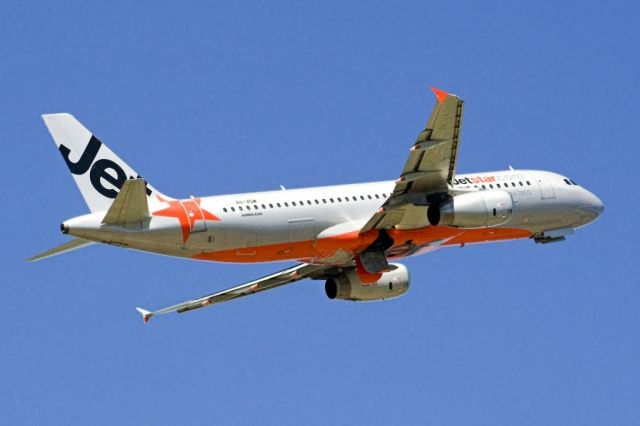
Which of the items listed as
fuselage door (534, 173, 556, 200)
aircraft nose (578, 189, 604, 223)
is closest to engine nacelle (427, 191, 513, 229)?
fuselage door (534, 173, 556, 200)

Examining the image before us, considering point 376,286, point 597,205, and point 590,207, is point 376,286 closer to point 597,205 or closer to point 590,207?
point 590,207

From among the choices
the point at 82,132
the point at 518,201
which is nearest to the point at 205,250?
the point at 82,132

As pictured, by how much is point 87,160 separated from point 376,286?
14704mm

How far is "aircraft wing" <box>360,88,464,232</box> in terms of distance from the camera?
56.3m

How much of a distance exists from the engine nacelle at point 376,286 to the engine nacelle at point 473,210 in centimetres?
560

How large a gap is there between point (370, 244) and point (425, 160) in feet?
19.2

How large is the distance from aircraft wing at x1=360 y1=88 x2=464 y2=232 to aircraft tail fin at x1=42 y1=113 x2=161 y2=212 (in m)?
9.80

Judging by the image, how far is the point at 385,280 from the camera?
2601 inches

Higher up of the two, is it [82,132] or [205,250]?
[82,132]

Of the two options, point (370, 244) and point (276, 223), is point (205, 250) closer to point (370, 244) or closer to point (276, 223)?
point (276, 223)

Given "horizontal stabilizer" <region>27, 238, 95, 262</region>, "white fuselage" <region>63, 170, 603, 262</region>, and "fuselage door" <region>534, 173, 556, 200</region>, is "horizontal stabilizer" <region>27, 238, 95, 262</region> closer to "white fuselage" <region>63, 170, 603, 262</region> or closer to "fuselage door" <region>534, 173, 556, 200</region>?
"white fuselage" <region>63, 170, 603, 262</region>

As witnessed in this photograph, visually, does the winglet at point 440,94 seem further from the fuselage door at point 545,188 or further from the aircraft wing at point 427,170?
the fuselage door at point 545,188

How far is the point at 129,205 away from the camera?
5572 cm

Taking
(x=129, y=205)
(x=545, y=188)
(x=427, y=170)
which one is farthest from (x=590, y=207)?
(x=129, y=205)
